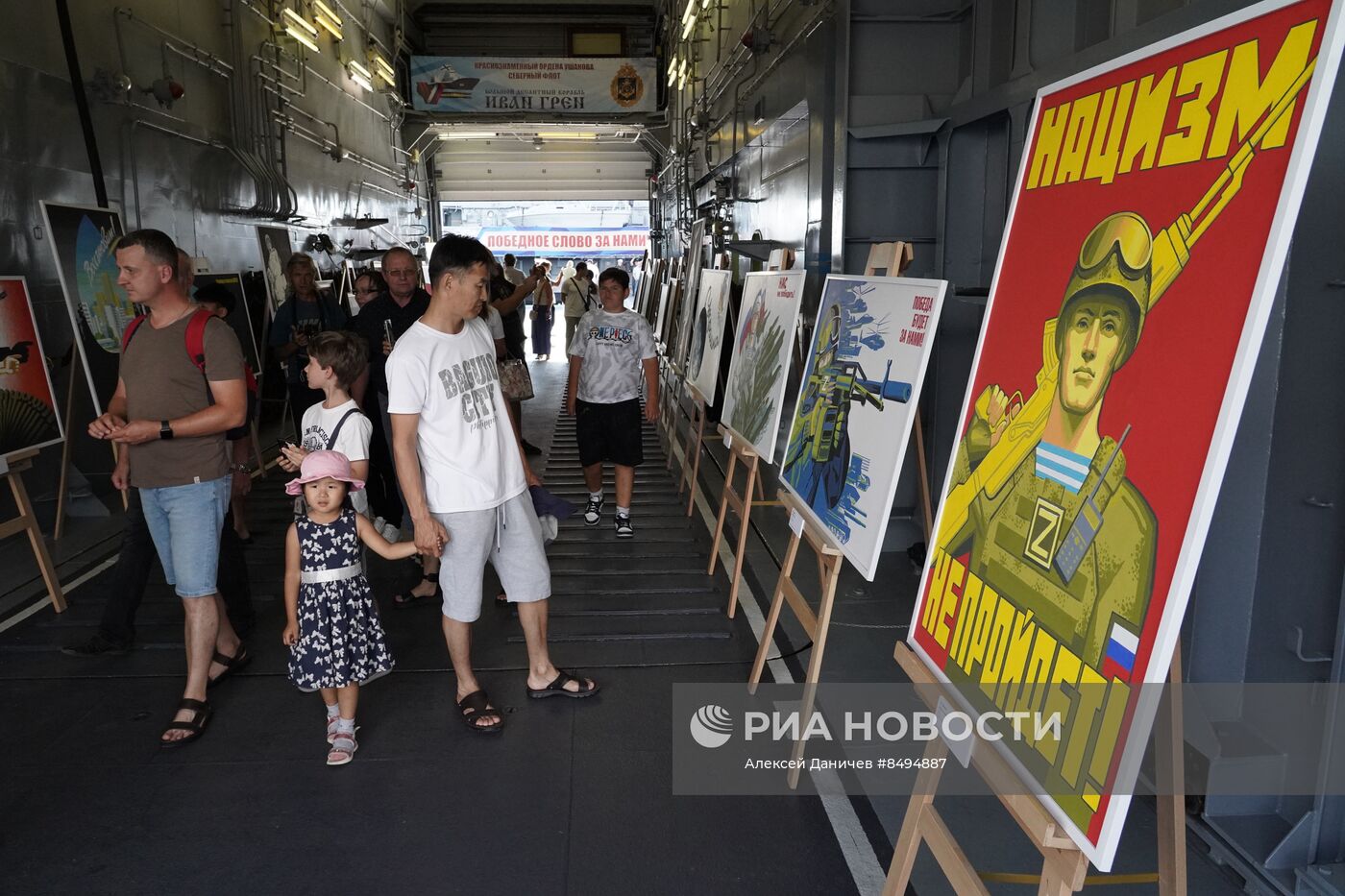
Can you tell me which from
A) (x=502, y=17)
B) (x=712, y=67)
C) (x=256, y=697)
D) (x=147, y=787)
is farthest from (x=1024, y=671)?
(x=502, y=17)

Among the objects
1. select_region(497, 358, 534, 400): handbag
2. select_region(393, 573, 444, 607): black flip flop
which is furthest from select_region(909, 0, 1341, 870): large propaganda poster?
select_region(497, 358, 534, 400): handbag

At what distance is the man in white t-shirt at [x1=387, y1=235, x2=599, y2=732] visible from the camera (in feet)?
9.72

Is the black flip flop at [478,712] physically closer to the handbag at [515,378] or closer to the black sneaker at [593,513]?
the black sneaker at [593,513]

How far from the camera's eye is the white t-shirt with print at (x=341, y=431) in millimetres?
3645

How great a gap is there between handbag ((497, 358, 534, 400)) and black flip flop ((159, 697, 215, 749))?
9.81ft

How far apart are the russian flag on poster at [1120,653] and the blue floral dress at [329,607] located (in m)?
2.34

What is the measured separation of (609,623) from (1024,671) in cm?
289

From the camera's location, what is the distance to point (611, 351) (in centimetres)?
548

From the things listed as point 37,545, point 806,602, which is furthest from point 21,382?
point 806,602

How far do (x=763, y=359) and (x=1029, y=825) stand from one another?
3.02 meters

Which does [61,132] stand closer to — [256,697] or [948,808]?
[256,697]

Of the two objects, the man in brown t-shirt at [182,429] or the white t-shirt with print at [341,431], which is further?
the white t-shirt with print at [341,431]

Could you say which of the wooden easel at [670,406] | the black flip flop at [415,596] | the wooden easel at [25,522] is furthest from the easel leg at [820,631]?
the wooden easel at [670,406]

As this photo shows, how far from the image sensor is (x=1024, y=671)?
1.61 meters
